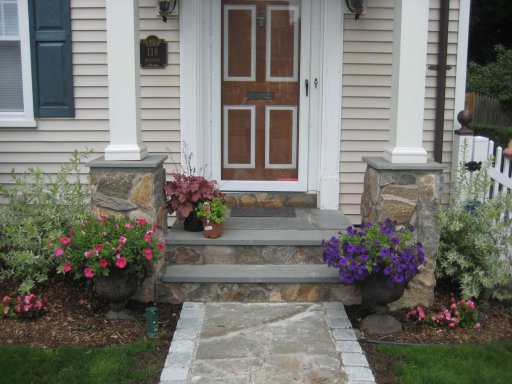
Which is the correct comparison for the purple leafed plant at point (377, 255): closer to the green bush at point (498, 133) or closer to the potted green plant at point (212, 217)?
the potted green plant at point (212, 217)

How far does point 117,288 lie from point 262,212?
5.74 ft

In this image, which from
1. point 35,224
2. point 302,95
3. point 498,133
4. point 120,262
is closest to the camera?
point 120,262

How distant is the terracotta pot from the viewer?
146 inches

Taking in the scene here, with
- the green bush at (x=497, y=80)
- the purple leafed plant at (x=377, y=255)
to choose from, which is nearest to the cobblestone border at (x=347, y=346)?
the purple leafed plant at (x=377, y=255)

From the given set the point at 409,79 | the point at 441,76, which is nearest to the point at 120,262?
the point at 409,79

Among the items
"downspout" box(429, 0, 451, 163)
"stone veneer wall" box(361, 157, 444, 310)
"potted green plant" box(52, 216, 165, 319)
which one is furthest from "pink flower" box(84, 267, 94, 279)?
"downspout" box(429, 0, 451, 163)

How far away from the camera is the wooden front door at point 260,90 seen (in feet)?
17.5

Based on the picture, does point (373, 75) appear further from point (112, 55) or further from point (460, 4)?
point (112, 55)

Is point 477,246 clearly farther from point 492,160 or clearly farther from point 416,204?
point 492,160

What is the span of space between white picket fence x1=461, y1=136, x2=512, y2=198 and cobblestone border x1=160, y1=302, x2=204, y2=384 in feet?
7.74

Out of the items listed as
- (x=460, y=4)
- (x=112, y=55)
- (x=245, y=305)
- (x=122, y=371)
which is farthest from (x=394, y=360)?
(x=460, y=4)

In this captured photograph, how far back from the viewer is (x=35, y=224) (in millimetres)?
4305

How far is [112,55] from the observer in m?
3.99

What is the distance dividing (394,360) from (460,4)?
339 centimetres
